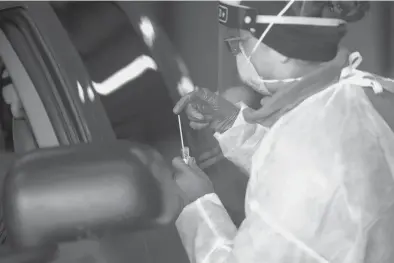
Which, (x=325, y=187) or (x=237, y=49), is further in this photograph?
(x=237, y=49)

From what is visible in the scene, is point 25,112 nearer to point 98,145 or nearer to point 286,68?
point 98,145

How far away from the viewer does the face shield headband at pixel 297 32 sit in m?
0.84

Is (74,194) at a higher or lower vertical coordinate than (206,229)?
higher

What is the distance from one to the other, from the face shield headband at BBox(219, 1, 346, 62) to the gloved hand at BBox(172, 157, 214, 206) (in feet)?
0.80

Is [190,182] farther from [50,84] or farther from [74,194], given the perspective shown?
[50,84]

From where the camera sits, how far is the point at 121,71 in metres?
1.07

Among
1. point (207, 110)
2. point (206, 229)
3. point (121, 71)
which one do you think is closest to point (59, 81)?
point (121, 71)

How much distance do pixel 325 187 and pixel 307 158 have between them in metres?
0.04

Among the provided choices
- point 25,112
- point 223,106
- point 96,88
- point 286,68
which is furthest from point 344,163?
point 25,112

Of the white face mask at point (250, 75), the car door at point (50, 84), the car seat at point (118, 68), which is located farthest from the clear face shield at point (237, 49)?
the car door at point (50, 84)

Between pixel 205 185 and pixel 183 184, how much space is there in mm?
47

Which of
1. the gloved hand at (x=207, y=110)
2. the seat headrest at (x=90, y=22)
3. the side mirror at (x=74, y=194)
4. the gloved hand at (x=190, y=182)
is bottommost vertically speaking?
the gloved hand at (x=190, y=182)

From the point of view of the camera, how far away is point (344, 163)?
739 millimetres

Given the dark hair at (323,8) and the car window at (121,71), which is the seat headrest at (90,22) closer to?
the car window at (121,71)
